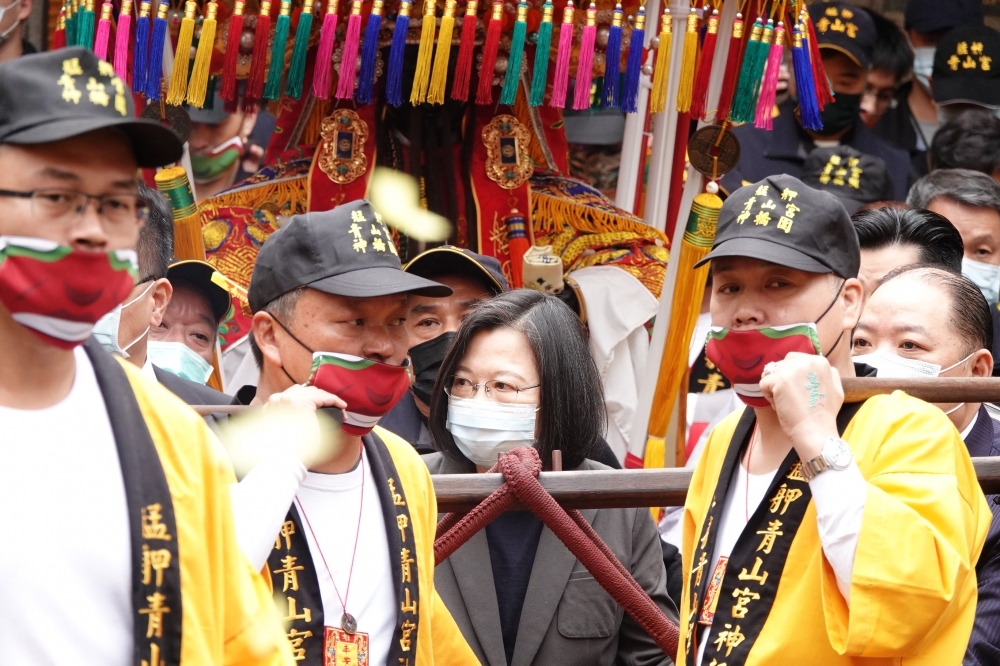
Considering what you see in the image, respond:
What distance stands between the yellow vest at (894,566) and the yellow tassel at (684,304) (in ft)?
6.15

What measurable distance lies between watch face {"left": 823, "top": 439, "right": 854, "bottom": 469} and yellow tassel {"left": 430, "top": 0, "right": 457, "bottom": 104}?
2.27 m

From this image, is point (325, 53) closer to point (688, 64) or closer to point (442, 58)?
point (442, 58)

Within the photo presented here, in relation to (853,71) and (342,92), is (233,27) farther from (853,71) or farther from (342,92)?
(853,71)

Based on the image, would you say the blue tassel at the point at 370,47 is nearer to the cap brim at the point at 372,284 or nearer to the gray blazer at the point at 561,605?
the gray blazer at the point at 561,605

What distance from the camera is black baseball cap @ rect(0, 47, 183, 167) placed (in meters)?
1.83

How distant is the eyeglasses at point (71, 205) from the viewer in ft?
6.04

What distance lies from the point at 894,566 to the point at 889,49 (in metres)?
4.52

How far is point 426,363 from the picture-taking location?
3.96 meters

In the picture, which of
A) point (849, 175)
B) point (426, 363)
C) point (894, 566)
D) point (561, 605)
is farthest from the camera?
point (849, 175)

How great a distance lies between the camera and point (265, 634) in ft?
6.77

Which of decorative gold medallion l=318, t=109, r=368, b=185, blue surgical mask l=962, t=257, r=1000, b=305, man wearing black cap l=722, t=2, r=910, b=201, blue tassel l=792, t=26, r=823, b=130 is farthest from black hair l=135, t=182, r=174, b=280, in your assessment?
man wearing black cap l=722, t=2, r=910, b=201

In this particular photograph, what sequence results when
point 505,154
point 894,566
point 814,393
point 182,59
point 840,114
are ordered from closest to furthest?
point 894,566
point 814,393
point 182,59
point 505,154
point 840,114

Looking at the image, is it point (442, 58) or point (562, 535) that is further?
point (442, 58)

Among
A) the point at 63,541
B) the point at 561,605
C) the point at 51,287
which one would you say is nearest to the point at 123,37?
the point at 561,605
